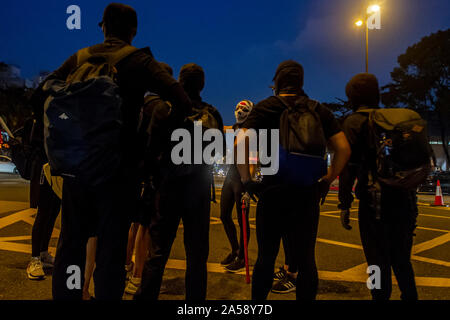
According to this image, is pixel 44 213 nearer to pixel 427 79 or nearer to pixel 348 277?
pixel 348 277

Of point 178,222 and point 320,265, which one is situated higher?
point 178,222

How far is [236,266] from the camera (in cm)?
399

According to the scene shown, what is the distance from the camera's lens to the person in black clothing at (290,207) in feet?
7.39

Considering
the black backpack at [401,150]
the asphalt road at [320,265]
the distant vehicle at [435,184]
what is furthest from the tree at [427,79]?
the black backpack at [401,150]

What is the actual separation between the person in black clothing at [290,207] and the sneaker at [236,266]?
5.41ft

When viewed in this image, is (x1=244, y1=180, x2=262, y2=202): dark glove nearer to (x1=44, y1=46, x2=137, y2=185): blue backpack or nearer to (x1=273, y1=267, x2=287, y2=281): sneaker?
(x1=44, y1=46, x2=137, y2=185): blue backpack

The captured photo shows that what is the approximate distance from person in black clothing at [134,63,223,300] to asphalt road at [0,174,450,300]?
859mm

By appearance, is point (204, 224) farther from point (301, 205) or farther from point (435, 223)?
point (435, 223)

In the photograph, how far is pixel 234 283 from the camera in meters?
3.54

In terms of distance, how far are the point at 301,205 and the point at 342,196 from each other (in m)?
0.52

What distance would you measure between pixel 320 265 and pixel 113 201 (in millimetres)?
3222

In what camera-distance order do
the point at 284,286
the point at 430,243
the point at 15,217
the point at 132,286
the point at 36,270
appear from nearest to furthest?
1. the point at 132,286
2. the point at 284,286
3. the point at 36,270
4. the point at 430,243
5. the point at 15,217

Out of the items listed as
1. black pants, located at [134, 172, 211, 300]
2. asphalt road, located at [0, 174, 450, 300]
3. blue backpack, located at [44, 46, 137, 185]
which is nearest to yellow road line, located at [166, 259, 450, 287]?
asphalt road, located at [0, 174, 450, 300]

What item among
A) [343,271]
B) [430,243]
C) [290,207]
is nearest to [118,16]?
[290,207]
